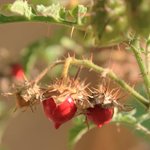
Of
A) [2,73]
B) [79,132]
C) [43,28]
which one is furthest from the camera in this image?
[43,28]

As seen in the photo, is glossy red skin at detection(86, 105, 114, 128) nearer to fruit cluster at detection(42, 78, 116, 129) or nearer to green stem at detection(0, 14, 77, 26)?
fruit cluster at detection(42, 78, 116, 129)

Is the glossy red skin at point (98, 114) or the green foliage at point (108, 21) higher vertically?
the green foliage at point (108, 21)

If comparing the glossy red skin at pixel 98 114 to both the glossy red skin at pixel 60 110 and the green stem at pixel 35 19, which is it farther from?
the green stem at pixel 35 19

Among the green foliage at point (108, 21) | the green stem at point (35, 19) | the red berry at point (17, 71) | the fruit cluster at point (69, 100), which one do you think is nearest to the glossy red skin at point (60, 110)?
the fruit cluster at point (69, 100)

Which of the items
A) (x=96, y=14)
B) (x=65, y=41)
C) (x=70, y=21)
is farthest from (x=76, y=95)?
(x=65, y=41)

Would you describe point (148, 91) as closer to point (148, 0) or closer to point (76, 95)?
point (76, 95)

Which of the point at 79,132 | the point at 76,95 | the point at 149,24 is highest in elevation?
the point at 149,24

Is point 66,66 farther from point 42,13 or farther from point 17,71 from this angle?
point 17,71
